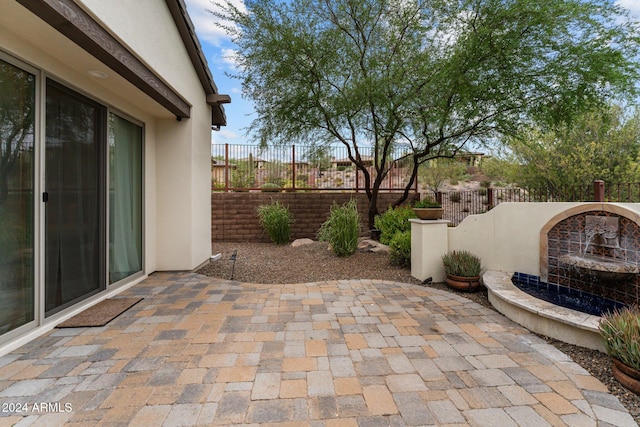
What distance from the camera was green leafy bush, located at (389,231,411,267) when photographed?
560 cm

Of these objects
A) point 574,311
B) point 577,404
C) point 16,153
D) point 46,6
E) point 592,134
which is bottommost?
point 577,404

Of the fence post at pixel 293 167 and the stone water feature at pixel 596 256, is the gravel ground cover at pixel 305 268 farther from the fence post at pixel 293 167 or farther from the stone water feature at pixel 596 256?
the fence post at pixel 293 167

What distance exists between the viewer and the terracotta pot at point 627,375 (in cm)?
204

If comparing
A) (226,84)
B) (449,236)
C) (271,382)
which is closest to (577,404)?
(271,382)

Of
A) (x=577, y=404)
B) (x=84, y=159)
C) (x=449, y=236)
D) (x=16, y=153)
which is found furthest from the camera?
(x=449, y=236)

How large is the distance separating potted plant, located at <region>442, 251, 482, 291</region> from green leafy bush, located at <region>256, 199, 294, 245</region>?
5.08 metres

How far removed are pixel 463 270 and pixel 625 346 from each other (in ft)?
7.57

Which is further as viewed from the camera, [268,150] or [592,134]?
[592,134]

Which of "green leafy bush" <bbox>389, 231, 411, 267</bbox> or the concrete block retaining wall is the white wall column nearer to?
"green leafy bush" <bbox>389, 231, 411, 267</bbox>

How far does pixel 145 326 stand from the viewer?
10.1ft

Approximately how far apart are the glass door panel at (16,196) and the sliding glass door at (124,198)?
1198mm

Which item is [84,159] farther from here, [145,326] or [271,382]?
[271,382]

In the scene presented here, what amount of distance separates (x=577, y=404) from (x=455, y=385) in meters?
0.74

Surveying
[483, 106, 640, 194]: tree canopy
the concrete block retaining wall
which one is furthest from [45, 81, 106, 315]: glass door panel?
[483, 106, 640, 194]: tree canopy
